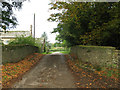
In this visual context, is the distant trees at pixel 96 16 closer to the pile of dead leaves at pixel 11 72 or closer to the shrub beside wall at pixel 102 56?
the shrub beside wall at pixel 102 56

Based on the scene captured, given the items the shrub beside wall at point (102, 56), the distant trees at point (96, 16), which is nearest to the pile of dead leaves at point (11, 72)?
the shrub beside wall at point (102, 56)

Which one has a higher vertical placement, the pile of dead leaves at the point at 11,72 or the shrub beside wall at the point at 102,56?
the shrub beside wall at the point at 102,56

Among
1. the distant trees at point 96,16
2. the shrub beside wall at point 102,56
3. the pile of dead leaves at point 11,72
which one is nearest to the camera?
the pile of dead leaves at point 11,72

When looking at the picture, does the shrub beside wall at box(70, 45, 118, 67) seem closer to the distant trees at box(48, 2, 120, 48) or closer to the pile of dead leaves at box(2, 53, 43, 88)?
the distant trees at box(48, 2, 120, 48)

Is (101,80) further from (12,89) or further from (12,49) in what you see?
(12,49)

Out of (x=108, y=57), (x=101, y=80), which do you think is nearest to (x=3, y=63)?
(x=101, y=80)

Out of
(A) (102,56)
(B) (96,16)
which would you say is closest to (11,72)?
(A) (102,56)

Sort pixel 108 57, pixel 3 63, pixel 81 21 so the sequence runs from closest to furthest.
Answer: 1. pixel 108 57
2. pixel 3 63
3. pixel 81 21

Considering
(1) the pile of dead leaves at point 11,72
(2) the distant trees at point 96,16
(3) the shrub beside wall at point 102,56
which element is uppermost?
(2) the distant trees at point 96,16

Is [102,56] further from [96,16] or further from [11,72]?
[11,72]

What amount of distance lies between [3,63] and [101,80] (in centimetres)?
831

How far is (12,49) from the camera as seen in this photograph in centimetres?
1020

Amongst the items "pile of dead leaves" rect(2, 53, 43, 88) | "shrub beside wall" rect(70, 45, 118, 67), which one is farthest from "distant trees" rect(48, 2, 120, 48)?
"pile of dead leaves" rect(2, 53, 43, 88)

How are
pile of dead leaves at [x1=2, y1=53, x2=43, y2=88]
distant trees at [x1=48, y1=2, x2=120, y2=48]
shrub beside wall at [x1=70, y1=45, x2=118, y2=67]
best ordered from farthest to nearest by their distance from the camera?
distant trees at [x1=48, y1=2, x2=120, y2=48] → shrub beside wall at [x1=70, y1=45, x2=118, y2=67] → pile of dead leaves at [x1=2, y1=53, x2=43, y2=88]
